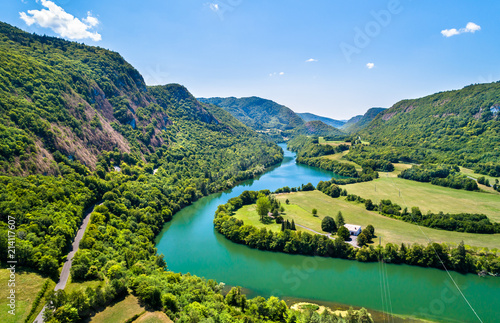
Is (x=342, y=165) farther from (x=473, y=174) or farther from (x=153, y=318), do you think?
(x=153, y=318)

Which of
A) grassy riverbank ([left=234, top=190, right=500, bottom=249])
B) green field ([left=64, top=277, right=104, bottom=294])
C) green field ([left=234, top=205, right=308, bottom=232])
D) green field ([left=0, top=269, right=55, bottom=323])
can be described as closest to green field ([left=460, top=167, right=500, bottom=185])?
grassy riverbank ([left=234, top=190, right=500, bottom=249])

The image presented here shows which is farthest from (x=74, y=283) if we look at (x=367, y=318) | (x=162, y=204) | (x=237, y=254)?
(x=162, y=204)

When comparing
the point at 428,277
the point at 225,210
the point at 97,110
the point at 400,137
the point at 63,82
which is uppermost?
the point at 63,82

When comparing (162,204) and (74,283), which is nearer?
(74,283)

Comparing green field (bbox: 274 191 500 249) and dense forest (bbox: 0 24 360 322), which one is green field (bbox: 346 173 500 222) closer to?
green field (bbox: 274 191 500 249)

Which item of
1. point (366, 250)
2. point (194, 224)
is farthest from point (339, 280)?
point (194, 224)

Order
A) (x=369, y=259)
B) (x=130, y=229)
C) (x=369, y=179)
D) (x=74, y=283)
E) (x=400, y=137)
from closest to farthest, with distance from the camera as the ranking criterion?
(x=74, y=283) → (x=369, y=259) → (x=130, y=229) → (x=369, y=179) → (x=400, y=137)

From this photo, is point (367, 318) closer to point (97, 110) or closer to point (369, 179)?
point (369, 179)
